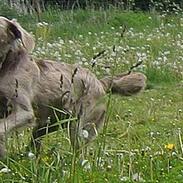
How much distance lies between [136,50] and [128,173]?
8.27 metres

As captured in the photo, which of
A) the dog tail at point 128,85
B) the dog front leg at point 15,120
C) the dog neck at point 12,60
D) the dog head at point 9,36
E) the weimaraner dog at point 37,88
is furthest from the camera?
the dog tail at point 128,85

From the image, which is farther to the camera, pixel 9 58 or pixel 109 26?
pixel 109 26

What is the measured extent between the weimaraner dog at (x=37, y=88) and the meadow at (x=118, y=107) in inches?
6.0

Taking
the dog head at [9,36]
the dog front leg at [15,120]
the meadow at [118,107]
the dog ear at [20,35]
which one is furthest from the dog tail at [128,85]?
the dog front leg at [15,120]

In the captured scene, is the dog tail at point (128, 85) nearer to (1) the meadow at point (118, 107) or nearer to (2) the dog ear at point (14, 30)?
(1) the meadow at point (118, 107)

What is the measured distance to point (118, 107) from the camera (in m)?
10.2

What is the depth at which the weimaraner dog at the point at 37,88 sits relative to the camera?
6.49m

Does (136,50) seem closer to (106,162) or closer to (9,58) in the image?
(9,58)

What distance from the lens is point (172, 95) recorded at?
11.3 m

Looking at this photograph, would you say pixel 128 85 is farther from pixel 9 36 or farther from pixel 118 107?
pixel 118 107

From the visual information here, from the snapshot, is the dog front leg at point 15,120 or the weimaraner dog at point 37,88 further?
the weimaraner dog at point 37,88

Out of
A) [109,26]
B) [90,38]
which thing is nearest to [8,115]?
[90,38]

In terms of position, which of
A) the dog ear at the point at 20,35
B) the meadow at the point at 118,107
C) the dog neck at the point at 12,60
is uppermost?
the dog ear at the point at 20,35

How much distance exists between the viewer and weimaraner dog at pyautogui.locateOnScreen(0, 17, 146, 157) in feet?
21.3
